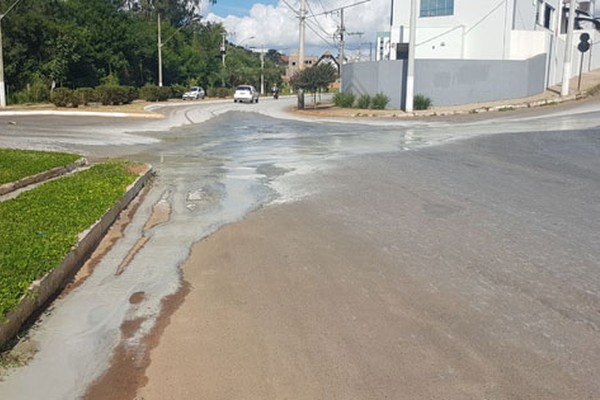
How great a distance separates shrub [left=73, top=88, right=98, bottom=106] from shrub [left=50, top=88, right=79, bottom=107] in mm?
220

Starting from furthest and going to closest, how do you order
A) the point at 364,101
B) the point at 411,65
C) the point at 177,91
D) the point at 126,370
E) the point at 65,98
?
the point at 177,91, the point at 364,101, the point at 65,98, the point at 411,65, the point at 126,370

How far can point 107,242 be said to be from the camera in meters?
7.80

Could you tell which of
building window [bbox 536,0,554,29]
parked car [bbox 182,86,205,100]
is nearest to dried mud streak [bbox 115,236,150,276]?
building window [bbox 536,0,554,29]

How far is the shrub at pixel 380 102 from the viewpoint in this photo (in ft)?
129

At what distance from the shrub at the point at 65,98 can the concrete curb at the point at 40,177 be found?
1063 inches

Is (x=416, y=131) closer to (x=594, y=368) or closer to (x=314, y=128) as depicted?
(x=314, y=128)

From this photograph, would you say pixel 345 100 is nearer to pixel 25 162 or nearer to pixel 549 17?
pixel 549 17

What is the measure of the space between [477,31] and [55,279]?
4296 cm

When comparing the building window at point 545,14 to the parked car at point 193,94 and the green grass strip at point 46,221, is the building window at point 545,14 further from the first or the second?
the green grass strip at point 46,221

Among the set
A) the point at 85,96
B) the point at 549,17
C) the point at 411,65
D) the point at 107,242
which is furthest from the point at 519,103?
the point at 107,242

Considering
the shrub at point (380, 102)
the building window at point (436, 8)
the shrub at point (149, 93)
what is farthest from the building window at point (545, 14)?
the shrub at point (149, 93)

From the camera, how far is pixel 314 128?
27062 mm

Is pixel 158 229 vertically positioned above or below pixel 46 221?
below

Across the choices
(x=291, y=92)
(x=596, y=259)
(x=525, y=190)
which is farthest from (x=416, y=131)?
(x=291, y=92)
